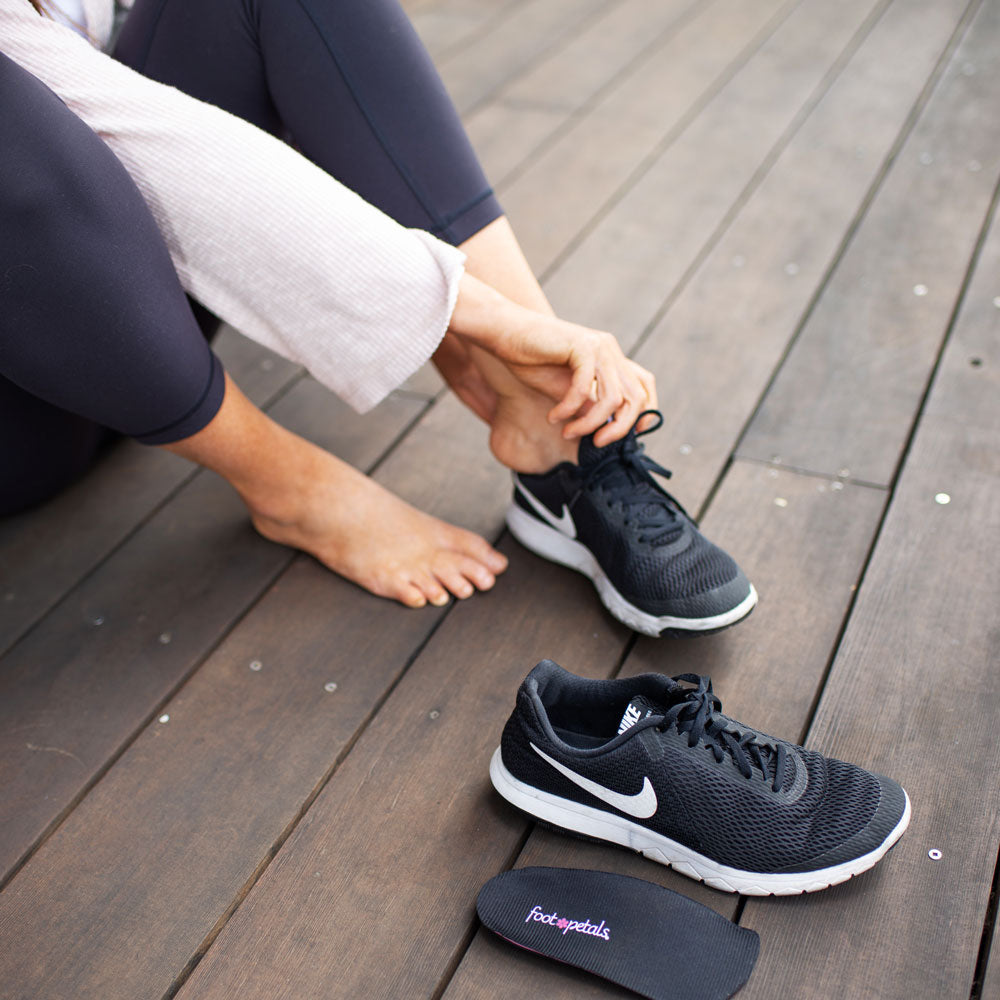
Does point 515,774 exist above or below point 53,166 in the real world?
below

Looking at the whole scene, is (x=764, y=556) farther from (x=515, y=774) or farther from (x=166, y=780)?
(x=166, y=780)

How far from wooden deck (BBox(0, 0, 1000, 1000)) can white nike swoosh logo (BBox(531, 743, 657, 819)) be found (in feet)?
0.17

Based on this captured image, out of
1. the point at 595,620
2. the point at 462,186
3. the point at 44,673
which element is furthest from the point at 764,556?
the point at 44,673

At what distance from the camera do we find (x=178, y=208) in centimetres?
88

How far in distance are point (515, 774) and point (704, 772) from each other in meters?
0.15

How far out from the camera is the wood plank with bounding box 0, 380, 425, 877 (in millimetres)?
902

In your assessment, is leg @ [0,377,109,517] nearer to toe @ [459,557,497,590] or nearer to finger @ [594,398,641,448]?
toe @ [459,557,497,590]

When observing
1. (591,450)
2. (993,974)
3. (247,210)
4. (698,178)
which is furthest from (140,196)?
(698,178)

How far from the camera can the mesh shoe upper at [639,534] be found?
916 mm

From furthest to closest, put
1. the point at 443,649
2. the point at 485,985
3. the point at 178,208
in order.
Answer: the point at 443,649
the point at 178,208
the point at 485,985

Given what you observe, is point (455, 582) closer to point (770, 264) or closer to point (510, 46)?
point (770, 264)

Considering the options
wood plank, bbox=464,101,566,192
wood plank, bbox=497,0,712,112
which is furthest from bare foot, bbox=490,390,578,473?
wood plank, bbox=497,0,712,112

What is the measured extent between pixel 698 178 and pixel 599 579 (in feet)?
3.19

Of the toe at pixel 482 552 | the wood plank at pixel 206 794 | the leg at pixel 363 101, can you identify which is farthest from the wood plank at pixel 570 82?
the wood plank at pixel 206 794
